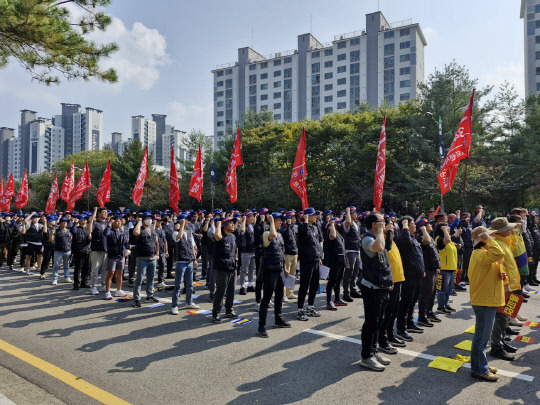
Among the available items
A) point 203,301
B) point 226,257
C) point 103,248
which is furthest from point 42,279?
point 226,257

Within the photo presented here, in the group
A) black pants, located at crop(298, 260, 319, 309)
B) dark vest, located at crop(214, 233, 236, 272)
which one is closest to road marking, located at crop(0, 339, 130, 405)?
dark vest, located at crop(214, 233, 236, 272)

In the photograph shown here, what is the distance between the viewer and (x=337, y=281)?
8.69 meters

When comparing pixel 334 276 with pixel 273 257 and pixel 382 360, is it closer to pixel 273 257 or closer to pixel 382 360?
pixel 273 257

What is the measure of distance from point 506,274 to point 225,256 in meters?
4.59

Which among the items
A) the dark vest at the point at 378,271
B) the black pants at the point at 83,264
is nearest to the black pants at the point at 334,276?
the dark vest at the point at 378,271

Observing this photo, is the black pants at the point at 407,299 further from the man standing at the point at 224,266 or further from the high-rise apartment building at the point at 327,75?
the high-rise apartment building at the point at 327,75

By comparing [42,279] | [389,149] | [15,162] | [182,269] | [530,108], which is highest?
[15,162]

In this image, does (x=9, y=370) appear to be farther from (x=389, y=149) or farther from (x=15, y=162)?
(x=15, y=162)

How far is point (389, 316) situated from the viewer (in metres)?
5.82

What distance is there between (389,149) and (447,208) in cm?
743

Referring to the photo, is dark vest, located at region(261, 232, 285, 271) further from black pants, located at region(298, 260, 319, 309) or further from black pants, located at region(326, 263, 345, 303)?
black pants, located at region(326, 263, 345, 303)

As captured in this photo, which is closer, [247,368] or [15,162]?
[247,368]

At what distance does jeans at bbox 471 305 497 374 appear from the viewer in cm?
483

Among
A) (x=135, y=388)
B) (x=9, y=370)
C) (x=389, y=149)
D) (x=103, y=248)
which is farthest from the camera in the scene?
(x=389, y=149)
